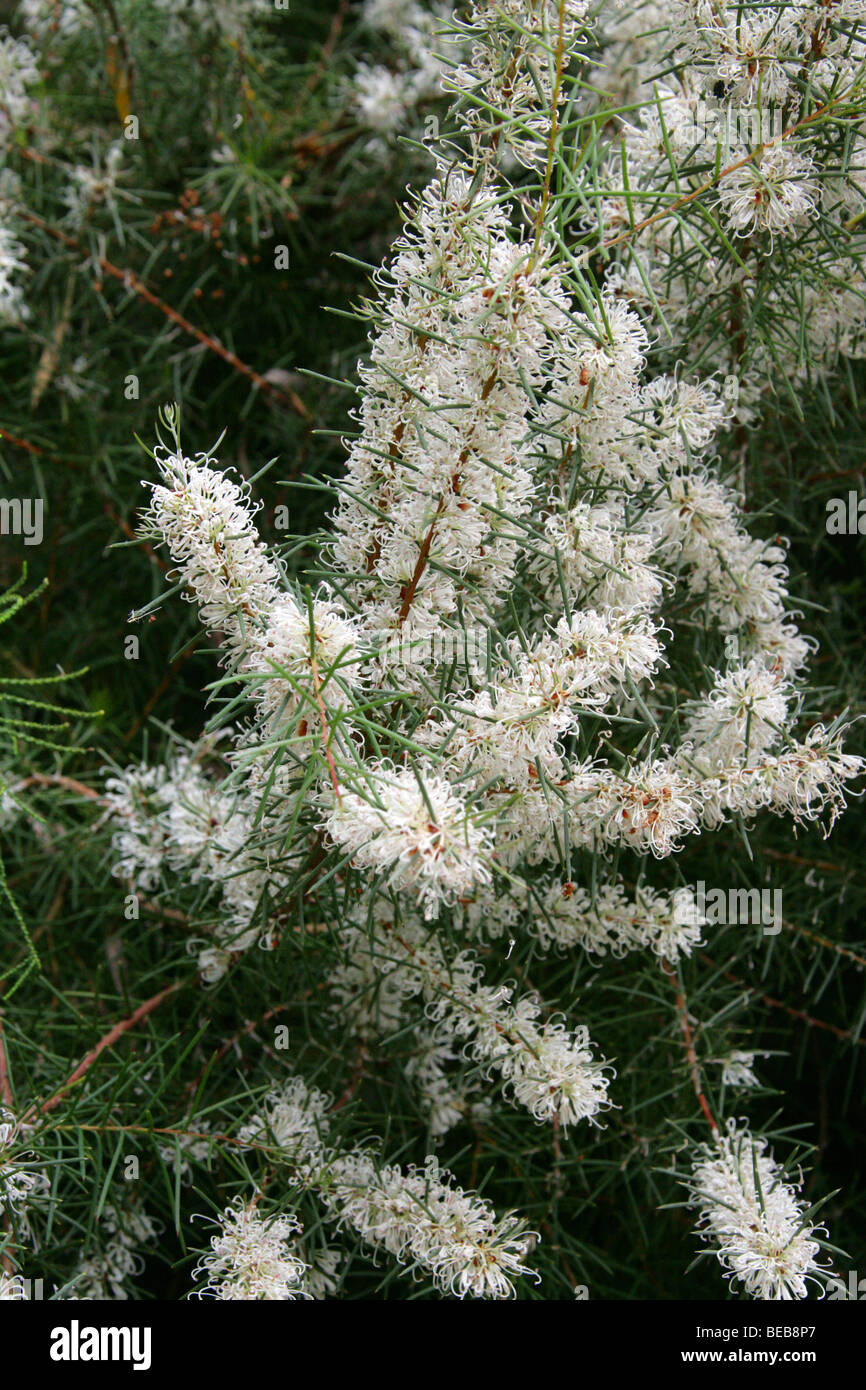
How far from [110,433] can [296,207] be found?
0.28m

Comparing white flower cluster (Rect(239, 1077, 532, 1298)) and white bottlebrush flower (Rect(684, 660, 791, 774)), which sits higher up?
white bottlebrush flower (Rect(684, 660, 791, 774))

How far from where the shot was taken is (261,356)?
1.11m

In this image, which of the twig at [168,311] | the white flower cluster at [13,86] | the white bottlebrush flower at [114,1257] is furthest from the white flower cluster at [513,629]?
the white flower cluster at [13,86]

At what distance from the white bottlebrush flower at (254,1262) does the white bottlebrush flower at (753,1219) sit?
0.25 m

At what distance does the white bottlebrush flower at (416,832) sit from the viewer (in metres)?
0.49

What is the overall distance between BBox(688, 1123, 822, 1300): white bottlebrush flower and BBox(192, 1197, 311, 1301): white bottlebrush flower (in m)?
0.25

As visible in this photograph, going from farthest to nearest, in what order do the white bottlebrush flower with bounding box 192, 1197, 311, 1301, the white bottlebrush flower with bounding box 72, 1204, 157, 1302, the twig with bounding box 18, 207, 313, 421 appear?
the twig with bounding box 18, 207, 313, 421
the white bottlebrush flower with bounding box 72, 1204, 157, 1302
the white bottlebrush flower with bounding box 192, 1197, 311, 1301

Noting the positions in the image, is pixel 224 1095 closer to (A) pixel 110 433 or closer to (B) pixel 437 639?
(B) pixel 437 639

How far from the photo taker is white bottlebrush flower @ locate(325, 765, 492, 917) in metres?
0.49

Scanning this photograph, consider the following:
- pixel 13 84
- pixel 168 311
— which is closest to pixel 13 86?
pixel 13 84

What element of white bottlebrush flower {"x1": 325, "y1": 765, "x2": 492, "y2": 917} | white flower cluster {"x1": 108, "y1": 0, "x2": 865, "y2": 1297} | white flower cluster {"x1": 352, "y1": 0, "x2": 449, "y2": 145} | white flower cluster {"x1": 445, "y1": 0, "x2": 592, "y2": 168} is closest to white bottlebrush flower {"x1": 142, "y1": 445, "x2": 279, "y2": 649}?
white flower cluster {"x1": 108, "y1": 0, "x2": 865, "y2": 1297}

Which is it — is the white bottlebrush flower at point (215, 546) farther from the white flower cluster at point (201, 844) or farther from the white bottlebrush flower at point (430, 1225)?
the white bottlebrush flower at point (430, 1225)

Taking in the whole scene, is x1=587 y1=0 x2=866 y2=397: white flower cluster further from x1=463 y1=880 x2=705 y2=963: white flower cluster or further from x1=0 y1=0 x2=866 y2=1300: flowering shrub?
x1=463 y1=880 x2=705 y2=963: white flower cluster
